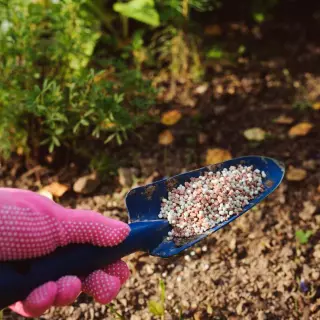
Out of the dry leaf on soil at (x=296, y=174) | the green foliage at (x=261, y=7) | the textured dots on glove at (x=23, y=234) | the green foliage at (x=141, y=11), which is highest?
the green foliage at (x=141, y=11)

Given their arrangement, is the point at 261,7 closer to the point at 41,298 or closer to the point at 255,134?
the point at 255,134

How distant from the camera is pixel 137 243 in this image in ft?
4.24

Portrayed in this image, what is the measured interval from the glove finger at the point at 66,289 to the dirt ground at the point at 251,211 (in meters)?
0.35

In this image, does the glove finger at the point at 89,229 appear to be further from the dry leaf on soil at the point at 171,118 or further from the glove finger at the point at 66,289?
the dry leaf on soil at the point at 171,118

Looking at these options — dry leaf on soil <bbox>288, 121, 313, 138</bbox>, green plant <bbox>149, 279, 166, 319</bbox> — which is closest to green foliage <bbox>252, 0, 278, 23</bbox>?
dry leaf on soil <bbox>288, 121, 313, 138</bbox>

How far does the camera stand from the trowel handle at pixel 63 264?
108 cm

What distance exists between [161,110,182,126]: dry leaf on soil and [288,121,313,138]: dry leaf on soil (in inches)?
18.5

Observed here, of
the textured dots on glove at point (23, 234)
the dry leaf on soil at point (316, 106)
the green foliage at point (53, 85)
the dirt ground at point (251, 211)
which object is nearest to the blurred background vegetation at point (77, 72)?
the green foliage at point (53, 85)

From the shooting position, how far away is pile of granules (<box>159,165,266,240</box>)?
4.64ft

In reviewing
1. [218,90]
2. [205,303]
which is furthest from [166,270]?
[218,90]

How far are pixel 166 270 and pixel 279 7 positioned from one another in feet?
5.45

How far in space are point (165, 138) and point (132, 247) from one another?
93 centimetres

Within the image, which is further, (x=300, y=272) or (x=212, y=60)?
(x=212, y=60)

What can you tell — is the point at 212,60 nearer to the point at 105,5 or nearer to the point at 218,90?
the point at 218,90
